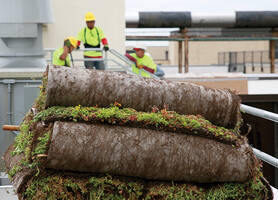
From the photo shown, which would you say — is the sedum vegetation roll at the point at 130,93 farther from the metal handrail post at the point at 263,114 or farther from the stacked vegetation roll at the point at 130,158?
the metal handrail post at the point at 263,114

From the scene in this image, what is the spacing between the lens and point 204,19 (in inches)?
819

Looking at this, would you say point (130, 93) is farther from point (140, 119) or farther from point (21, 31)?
point (21, 31)

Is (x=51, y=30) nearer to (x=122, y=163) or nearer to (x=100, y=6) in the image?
(x=100, y=6)

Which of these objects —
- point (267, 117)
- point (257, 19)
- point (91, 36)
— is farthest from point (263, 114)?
point (257, 19)

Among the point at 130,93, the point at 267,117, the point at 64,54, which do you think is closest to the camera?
the point at 130,93

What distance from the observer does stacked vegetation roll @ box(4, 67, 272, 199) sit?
2.52m

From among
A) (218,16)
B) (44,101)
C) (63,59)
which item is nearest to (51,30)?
(63,59)

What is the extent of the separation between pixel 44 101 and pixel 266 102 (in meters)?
10.7

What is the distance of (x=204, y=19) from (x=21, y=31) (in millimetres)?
14455

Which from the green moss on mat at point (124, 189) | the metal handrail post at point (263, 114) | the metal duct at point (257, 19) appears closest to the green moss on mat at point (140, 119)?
the green moss on mat at point (124, 189)

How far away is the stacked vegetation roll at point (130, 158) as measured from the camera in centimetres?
252

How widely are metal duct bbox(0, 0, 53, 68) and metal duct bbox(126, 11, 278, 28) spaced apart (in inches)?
512

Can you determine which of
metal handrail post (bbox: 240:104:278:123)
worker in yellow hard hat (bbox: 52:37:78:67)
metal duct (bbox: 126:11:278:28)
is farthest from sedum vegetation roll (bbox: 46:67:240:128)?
metal duct (bbox: 126:11:278:28)

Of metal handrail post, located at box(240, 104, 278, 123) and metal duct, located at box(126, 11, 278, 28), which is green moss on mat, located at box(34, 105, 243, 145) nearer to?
metal handrail post, located at box(240, 104, 278, 123)
